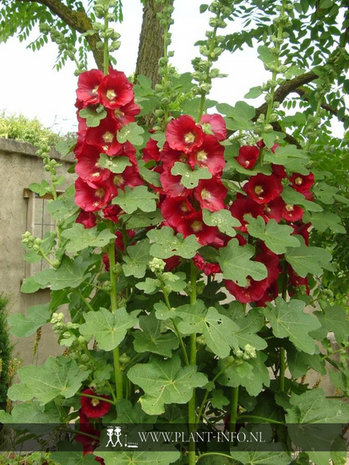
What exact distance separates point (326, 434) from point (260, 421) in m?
0.27

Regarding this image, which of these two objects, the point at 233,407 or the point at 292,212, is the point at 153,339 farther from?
the point at 292,212

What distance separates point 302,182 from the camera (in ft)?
7.91

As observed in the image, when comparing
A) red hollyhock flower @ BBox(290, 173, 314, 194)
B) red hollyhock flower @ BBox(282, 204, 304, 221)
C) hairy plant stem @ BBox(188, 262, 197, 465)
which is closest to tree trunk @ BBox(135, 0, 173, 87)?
red hollyhock flower @ BBox(290, 173, 314, 194)

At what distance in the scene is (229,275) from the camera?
191cm

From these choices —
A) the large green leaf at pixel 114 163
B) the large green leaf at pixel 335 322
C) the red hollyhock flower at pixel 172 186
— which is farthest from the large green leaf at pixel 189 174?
the large green leaf at pixel 335 322

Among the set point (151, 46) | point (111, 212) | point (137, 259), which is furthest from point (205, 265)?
point (151, 46)

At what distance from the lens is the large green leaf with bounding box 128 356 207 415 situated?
176 centimetres

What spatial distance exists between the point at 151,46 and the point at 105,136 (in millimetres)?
2695

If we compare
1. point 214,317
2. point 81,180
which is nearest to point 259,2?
point 81,180

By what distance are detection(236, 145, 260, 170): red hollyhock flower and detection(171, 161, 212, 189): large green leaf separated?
289 millimetres

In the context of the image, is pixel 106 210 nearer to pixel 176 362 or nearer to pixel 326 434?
pixel 176 362

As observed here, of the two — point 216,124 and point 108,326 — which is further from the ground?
point 216,124

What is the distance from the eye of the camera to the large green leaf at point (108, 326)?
178 cm

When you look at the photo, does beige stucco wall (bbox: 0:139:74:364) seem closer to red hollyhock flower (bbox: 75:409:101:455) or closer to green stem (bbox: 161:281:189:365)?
red hollyhock flower (bbox: 75:409:101:455)
